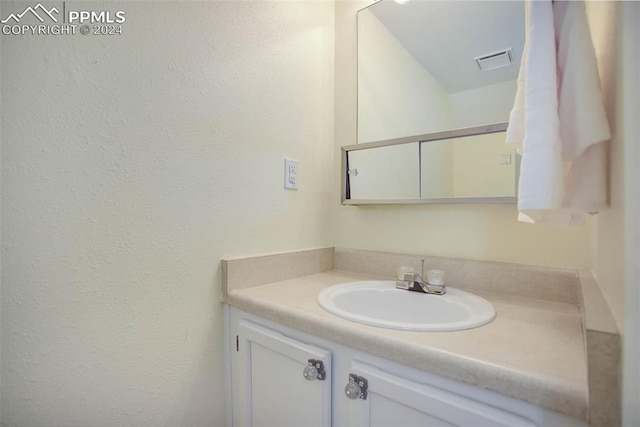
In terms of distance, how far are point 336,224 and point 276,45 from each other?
0.76 m

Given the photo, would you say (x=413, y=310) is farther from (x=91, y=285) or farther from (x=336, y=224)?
(x=91, y=285)

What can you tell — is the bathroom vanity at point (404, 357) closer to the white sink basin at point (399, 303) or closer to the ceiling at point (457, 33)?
the white sink basin at point (399, 303)

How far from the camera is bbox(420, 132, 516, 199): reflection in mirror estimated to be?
0.92 meters

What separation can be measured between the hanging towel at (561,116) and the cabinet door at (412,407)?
34 centimetres

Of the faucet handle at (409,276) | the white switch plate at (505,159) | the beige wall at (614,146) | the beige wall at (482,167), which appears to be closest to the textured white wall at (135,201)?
the faucet handle at (409,276)

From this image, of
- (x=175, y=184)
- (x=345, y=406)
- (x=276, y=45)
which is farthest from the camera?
(x=276, y=45)

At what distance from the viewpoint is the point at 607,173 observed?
0.47m

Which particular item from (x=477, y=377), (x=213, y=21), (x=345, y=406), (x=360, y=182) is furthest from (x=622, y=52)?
(x=213, y=21)

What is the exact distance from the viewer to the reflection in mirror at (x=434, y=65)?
975 mm

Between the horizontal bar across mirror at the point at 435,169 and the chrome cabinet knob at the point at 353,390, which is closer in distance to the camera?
the chrome cabinet knob at the point at 353,390

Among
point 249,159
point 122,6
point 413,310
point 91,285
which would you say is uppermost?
point 122,6

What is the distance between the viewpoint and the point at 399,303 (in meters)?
0.97

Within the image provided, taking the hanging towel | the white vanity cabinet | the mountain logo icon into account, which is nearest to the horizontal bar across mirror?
the hanging towel

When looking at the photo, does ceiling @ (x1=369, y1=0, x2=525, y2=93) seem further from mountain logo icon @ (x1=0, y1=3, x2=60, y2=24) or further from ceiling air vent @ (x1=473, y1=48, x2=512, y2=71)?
mountain logo icon @ (x1=0, y1=3, x2=60, y2=24)
